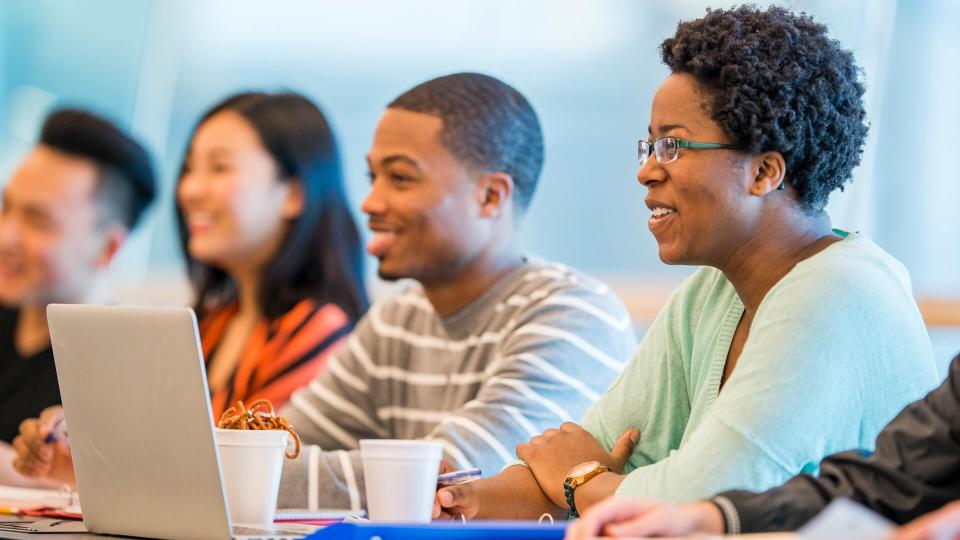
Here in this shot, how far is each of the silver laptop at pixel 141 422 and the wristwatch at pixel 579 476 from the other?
18.8 inches

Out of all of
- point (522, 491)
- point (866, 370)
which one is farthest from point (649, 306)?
point (866, 370)

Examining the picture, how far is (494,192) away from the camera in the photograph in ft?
9.16

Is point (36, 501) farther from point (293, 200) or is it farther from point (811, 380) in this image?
point (293, 200)

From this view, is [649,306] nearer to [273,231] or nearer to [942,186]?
[942,186]

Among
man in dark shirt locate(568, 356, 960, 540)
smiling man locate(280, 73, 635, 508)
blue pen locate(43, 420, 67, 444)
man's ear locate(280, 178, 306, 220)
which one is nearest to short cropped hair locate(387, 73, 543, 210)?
smiling man locate(280, 73, 635, 508)

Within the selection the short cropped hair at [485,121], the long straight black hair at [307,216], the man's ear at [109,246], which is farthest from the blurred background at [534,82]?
the short cropped hair at [485,121]

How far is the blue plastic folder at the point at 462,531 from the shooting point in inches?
49.5

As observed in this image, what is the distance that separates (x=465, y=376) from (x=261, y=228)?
1.22 meters

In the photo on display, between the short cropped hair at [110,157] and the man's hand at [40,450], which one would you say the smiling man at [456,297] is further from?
the short cropped hair at [110,157]

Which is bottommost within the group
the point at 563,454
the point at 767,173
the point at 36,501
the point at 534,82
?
the point at 36,501

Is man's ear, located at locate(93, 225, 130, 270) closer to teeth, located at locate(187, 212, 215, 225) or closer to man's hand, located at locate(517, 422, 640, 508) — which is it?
teeth, located at locate(187, 212, 215, 225)

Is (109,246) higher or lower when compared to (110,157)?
lower

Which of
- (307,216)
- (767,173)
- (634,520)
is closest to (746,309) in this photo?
(767,173)

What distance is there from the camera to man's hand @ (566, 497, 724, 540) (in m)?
A: 1.25
